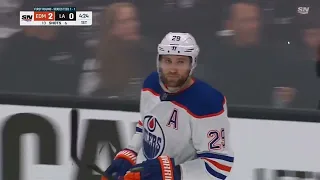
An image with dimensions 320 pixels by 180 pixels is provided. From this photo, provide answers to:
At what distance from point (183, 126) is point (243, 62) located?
1.48 meters

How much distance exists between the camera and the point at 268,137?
4383 mm

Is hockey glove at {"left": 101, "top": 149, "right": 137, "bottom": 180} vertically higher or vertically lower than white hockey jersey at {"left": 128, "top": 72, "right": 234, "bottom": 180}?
lower

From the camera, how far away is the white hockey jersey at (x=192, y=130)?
2.95 metres

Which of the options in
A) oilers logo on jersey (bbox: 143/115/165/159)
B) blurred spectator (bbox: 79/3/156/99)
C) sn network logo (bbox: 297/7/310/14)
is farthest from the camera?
blurred spectator (bbox: 79/3/156/99)

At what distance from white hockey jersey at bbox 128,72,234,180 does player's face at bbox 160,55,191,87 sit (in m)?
0.07

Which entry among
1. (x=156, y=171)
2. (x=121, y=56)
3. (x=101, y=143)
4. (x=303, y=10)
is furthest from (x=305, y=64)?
(x=156, y=171)

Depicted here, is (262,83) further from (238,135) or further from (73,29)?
(73,29)

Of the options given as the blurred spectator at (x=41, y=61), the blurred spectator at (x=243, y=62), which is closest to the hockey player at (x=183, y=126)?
the blurred spectator at (x=243, y=62)

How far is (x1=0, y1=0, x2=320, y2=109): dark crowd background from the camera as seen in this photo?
436 centimetres

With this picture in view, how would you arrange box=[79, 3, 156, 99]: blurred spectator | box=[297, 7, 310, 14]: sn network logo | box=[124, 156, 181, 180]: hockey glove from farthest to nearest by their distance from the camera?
1. box=[79, 3, 156, 99]: blurred spectator
2. box=[297, 7, 310, 14]: sn network logo
3. box=[124, 156, 181, 180]: hockey glove

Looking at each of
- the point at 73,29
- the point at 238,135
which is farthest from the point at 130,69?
the point at 238,135

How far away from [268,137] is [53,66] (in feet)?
4.01
